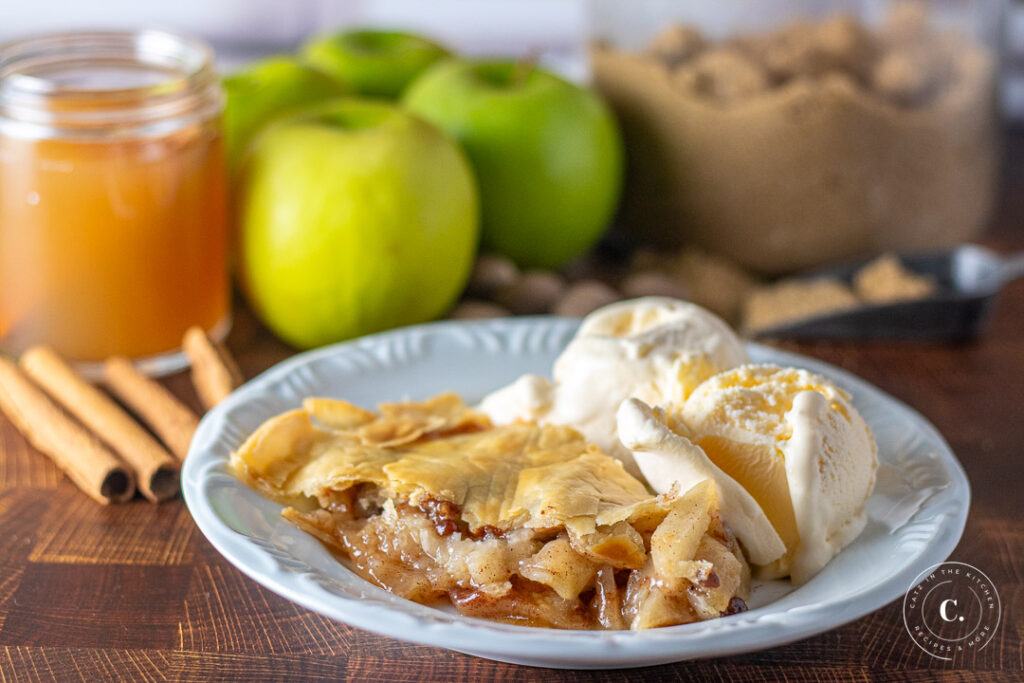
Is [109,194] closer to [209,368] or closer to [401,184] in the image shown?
[209,368]

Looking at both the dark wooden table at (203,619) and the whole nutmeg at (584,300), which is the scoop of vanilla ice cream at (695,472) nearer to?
the dark wooden table at (203,619)

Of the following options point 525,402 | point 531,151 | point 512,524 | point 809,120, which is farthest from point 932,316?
point 512,524

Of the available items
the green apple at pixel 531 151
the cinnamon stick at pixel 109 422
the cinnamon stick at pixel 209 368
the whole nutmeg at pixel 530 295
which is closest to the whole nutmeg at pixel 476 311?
the whole nutmeg at pixel 530 295

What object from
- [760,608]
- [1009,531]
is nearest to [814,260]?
[1009,531]

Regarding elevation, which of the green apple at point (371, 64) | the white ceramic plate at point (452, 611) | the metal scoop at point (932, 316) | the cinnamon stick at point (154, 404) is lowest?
the metal scoop at point (932, 316)

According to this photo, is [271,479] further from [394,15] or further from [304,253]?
[394,15]

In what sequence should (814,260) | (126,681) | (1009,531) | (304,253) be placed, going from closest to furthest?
1. (126,681)
2. (1009,531)
3. (304,253)
4. (814,260)
